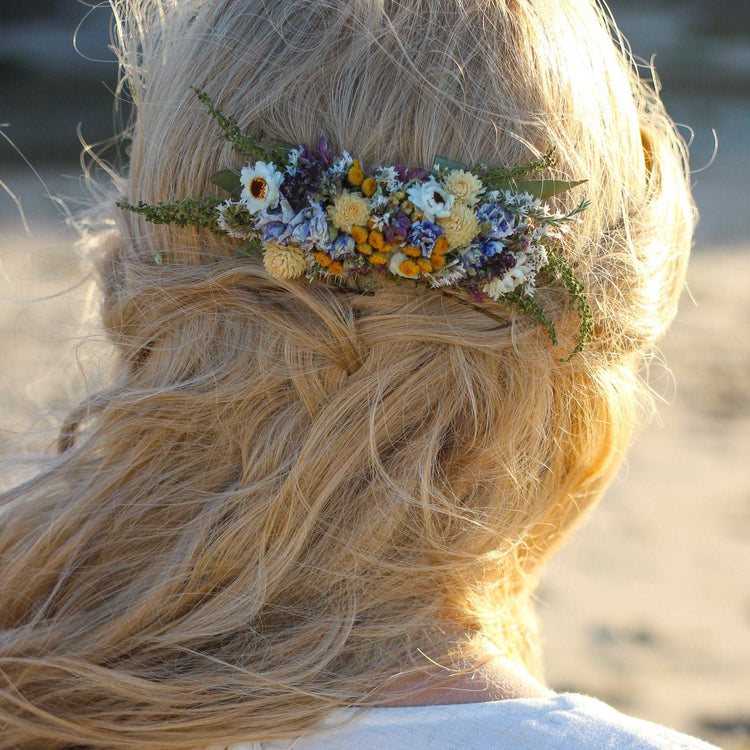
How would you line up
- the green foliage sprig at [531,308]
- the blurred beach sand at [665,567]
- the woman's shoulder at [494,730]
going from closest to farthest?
the woman's shoulder at [494,730] < the green foliage sprig at [531,308] < the blurred beach sand at [665,567]

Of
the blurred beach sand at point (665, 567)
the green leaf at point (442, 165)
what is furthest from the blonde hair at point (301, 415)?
the blurred beach sand at point (665, 567)

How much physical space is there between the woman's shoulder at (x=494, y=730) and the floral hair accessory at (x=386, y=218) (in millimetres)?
523

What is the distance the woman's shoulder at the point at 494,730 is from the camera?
3.49 feet

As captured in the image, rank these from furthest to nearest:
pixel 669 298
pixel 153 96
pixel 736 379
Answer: pixel 736 379
pixel 669 298
pixel 153 96

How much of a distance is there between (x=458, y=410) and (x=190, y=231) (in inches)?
19.1

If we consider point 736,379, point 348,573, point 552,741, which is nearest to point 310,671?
point 348,573

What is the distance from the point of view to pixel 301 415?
1.20m

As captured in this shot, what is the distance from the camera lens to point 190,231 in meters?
1.22

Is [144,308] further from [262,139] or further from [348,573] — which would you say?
[348,573]

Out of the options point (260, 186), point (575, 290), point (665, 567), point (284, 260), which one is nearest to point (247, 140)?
point (260, 186)

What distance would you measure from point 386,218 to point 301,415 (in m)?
0.31

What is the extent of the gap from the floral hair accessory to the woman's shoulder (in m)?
0.52

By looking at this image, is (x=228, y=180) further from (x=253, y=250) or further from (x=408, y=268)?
(x=408, y=268)

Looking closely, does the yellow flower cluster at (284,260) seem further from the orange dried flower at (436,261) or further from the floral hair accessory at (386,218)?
the orange dried flower at (436,261)
